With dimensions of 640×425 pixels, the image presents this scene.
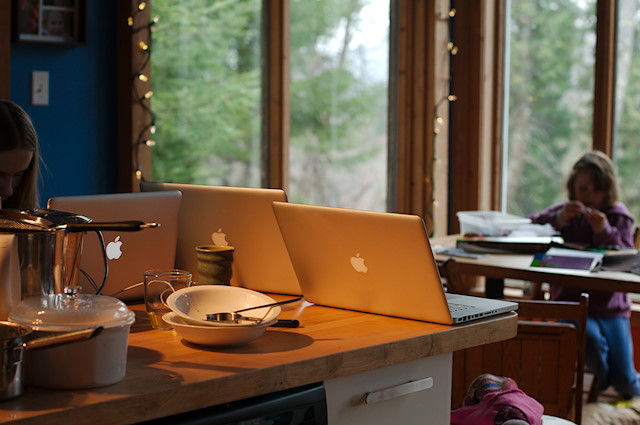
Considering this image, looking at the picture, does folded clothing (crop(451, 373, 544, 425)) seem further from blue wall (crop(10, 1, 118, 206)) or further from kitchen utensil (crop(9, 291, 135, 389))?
blue wall (crop(10, 1, 118, 206))

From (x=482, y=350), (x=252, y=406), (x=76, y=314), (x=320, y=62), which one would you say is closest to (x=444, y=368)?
(x=252, y=406)

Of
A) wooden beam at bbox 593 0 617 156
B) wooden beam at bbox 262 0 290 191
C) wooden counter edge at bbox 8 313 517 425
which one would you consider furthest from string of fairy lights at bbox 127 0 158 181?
wooden beam at bbox 593 0 617 156

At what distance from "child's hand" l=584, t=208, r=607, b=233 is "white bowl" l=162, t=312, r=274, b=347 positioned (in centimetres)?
265

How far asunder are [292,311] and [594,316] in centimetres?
231

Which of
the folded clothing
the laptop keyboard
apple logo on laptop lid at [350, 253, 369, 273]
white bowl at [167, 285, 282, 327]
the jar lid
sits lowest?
the folded clothing

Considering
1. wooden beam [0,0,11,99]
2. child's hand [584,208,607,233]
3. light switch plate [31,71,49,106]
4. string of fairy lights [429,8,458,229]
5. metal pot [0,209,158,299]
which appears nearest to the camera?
metal pot [0,209,158,299]

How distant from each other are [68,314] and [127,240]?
600 mm

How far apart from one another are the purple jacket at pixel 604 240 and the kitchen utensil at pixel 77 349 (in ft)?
9.49

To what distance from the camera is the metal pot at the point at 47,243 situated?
1362 mm

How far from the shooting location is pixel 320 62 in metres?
4.41

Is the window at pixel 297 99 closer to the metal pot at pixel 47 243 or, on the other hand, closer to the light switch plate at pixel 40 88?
the light switch plate at pixel 40 88

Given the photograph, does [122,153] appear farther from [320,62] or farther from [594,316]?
[594,316]

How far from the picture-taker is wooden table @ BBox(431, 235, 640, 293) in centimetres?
300

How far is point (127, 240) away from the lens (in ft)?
6.03
